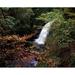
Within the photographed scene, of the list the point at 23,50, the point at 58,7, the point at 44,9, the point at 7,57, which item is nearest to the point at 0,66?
the point at 7,57

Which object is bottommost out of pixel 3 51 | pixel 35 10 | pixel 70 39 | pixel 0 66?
pixel 0 66

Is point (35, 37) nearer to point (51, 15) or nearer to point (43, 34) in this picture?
point (43, 34)

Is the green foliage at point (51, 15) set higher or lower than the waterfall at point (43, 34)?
higher

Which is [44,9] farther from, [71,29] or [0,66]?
[0,66]

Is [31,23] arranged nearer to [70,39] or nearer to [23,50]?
[23,50]

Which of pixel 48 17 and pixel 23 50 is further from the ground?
pixel 48 17

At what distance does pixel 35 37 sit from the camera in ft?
6.53

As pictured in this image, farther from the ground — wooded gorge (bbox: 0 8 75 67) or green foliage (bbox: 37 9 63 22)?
green foliage (bbox: 37 9 63 22)

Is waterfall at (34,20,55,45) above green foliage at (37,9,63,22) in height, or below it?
below

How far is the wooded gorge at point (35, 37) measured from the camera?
1.97 metres

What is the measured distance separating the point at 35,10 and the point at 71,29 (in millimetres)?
517

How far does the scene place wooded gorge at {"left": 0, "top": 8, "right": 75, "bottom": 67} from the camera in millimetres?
1974

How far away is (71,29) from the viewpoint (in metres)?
2.00

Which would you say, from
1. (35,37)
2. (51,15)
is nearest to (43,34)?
(35,37)
